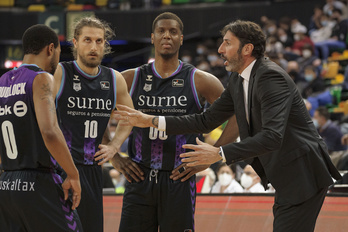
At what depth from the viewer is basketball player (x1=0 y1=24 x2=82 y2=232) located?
3717 millimetres

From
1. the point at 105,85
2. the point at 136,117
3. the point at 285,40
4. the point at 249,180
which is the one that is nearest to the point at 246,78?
the point at 136,117

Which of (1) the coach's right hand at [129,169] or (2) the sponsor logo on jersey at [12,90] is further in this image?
(1) the coach's right hand at [129,169]

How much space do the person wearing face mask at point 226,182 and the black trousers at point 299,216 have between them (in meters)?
3.57

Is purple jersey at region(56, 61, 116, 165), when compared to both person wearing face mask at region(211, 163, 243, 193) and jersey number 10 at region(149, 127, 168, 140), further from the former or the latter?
person wearing face mask at region(211, 163, 243, 193)

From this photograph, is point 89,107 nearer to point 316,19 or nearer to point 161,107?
point 161,107

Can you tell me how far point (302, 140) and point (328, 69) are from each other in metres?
13.1

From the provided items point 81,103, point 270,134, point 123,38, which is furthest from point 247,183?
point 123,38

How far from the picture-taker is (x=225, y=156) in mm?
3818

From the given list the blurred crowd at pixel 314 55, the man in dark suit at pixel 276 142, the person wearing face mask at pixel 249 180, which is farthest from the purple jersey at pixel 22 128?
the blurred crowd at pixel 314 55

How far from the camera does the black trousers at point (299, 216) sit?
386 cm

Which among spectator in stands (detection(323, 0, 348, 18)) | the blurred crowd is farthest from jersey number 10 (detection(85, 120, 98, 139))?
spectator in stands (detection(323, 0, 348, 18))

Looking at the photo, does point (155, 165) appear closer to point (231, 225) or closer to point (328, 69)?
point (231, 225)

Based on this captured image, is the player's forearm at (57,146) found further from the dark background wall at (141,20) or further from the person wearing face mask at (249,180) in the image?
the dark background wall at (141,20)

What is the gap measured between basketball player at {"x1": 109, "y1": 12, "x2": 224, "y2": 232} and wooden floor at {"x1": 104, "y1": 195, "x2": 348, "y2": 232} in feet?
4.31
